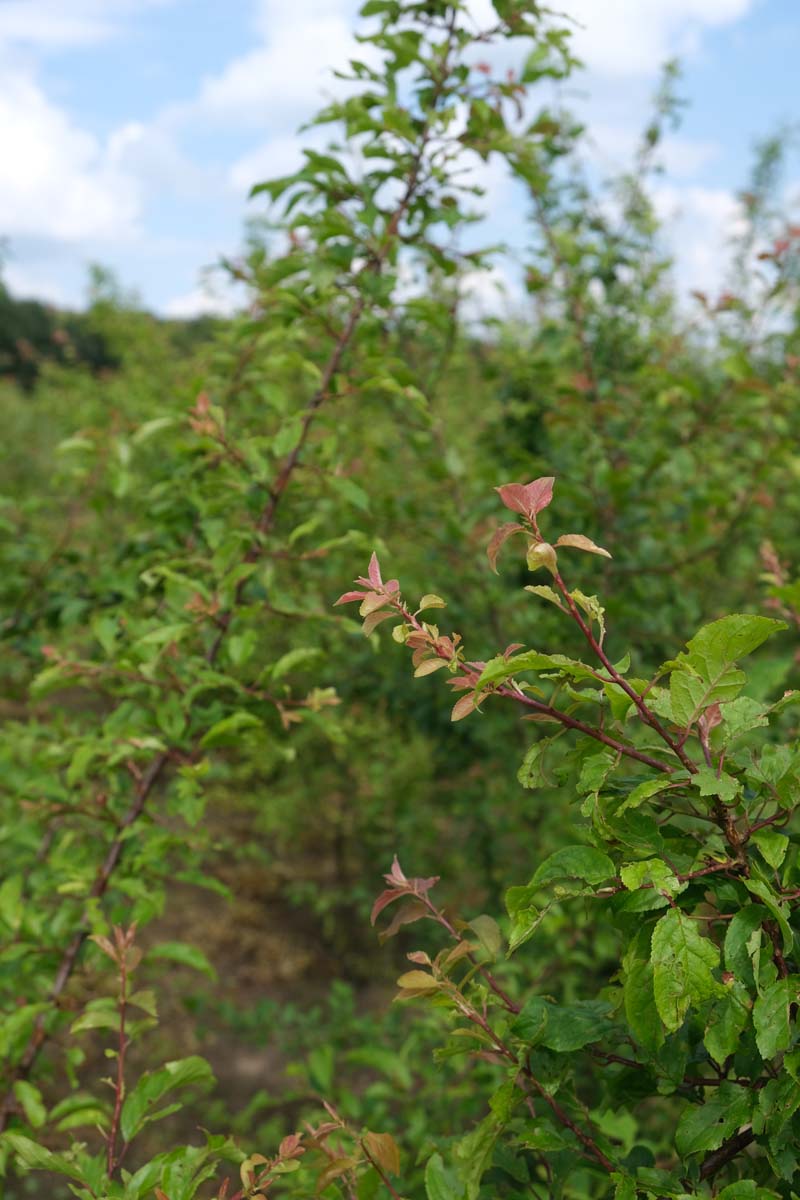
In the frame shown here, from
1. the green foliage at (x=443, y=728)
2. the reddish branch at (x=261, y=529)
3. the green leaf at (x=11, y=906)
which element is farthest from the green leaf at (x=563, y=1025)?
the green leaf at (x=11, y=906)

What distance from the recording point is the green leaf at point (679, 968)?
37.7 inches

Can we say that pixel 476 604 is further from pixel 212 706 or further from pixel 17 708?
pixel 17 708

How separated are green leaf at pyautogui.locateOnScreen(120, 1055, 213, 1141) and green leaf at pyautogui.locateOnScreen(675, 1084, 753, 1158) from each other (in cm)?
72

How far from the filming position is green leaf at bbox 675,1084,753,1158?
1049 millimetres

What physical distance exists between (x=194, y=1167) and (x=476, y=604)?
236 centimetres

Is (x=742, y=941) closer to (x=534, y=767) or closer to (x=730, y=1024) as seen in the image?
(x=730, y=1024)

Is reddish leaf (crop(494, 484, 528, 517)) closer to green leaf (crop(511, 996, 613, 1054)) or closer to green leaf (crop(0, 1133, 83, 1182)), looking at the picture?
green leaf (crop(511, 996, 613, 1054))

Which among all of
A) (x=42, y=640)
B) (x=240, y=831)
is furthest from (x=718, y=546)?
(x=240, y=831)

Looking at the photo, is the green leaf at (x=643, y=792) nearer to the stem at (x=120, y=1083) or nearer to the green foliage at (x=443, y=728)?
the green foliage at (x=443, y=728)

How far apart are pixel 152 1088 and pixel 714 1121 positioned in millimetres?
836

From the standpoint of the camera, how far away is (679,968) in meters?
0.97

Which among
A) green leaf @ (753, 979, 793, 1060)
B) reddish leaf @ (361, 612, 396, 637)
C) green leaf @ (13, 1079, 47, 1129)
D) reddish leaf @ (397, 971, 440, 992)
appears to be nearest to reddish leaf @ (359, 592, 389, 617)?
reddish leaf @ (361, 612, 396, 637)

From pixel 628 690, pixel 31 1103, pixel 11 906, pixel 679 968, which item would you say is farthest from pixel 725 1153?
pixel 11 906

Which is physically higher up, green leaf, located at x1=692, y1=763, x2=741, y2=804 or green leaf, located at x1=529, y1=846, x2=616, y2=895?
green leaf, located at x1=692, y1=763, x2=741, y2=804
